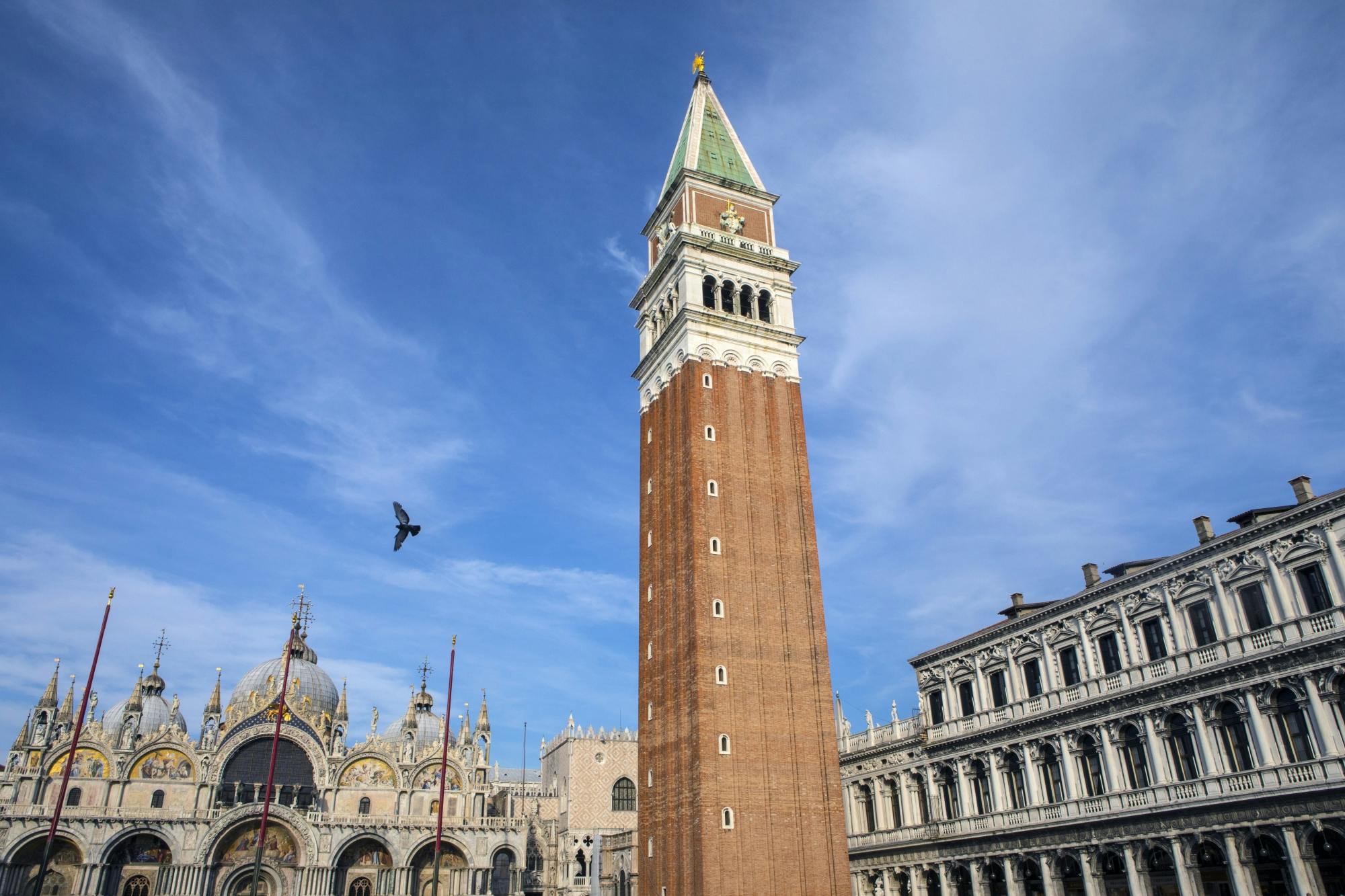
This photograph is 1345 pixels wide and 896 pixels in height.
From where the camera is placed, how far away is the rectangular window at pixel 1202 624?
1390 inches

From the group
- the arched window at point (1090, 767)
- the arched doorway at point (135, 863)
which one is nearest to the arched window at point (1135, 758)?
the arched window at point (1090, 767)

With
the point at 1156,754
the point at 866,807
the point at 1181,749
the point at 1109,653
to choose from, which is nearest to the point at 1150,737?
the point at 1156,754

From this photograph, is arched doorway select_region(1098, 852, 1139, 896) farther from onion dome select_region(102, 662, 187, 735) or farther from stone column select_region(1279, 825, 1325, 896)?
onion dome select_region(102, 662, 187, 735)

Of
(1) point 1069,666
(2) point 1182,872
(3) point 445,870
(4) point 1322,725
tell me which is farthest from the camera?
(3) point 445,870

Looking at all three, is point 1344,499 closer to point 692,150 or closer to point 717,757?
point 717,757

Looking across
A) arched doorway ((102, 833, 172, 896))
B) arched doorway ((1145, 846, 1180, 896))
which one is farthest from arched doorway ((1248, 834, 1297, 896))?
arched doorway ((102, 833, 172, 896))

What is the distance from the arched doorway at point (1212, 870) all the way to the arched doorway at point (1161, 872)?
95 cm

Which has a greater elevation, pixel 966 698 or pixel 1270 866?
pixel 966 698

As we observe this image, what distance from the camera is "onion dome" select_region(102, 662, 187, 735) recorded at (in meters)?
70.2

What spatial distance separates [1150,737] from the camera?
36531 mm

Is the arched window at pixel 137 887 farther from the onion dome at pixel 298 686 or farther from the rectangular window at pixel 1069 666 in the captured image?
the rectangular window at pixel 1069 666

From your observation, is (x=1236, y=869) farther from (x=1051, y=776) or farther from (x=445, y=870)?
(x=445, y=870)

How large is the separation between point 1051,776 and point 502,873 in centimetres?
3905

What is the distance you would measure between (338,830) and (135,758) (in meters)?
Result: 13.1
